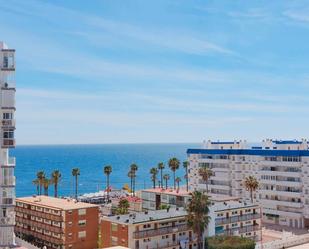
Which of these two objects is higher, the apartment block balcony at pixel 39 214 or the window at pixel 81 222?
the apartment block balcony at pixel 39 214

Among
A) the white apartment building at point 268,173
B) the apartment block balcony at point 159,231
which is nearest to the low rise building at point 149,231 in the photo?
the apartment block balcony at point 159,231

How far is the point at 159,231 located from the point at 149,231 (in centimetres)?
A: 199

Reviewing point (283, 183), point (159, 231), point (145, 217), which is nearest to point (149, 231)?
point (159, 231)

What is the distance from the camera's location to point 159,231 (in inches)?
2876

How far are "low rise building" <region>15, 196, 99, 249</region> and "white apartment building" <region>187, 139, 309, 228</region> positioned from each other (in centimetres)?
4780

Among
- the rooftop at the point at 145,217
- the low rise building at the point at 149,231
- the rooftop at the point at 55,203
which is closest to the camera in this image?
the low rise building at the point at 149,231

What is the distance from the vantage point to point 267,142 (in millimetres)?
118438

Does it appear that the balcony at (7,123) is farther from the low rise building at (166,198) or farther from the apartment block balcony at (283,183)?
the apartment block balcony at (283,183)

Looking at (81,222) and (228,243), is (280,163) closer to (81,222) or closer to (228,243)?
(228,243)

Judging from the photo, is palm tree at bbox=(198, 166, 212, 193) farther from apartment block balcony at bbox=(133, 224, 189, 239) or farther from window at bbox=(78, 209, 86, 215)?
window at bbox=(78, 209, 86, 215)

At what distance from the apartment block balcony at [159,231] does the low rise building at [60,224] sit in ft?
43.7

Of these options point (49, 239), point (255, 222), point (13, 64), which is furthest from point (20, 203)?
point (255, 222)

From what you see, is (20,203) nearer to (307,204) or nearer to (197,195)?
(197,195)

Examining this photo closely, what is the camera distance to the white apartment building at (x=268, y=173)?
105125mm
